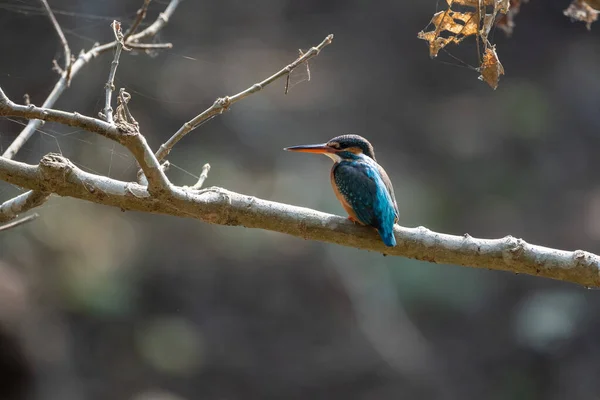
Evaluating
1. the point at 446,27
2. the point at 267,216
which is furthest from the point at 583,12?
the point at 267,216

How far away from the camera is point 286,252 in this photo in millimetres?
6688

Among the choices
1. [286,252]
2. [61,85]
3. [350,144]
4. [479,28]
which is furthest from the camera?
[286,252]

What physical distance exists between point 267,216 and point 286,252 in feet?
15.2

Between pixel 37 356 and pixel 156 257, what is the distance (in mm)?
1525

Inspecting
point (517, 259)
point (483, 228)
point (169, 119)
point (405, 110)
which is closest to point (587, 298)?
point (483, 228)

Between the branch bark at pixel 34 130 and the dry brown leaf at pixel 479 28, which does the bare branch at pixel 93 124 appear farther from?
the dry brown leaf at pixel 479 28

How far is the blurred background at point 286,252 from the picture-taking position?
5.89 metres

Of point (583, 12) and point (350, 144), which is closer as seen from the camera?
point (583, 12)

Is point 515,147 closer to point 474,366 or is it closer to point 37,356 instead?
point 474,366

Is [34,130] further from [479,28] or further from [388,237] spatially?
[479,28]

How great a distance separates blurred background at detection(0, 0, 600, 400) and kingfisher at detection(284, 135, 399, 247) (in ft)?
6.65

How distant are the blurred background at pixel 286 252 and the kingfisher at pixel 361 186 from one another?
2027mm

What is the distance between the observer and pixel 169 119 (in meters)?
7.44

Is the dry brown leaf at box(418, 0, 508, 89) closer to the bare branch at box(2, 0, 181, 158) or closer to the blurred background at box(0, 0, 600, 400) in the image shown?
the bare branch at box(2, 0, 181, 158)
